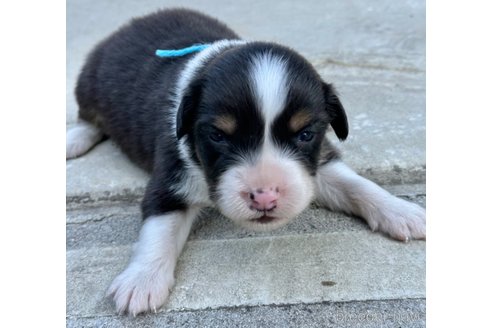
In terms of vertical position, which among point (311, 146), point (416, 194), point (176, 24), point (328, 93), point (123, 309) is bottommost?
point (123, 309)

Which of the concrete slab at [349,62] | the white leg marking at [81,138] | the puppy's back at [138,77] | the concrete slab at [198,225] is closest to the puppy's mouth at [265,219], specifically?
the concrete slab at [198,225]

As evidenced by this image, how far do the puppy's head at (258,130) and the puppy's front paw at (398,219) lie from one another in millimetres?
560

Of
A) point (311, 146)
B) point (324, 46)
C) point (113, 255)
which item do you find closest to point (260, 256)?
point (311, 146)

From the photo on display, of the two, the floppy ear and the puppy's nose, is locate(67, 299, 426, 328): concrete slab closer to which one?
the puppy's nose

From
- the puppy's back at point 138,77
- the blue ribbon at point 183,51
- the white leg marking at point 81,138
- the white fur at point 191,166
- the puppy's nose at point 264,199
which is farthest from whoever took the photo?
the white leg marking at point 81,138

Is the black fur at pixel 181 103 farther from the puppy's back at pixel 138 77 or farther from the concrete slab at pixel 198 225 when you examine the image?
the concrete slab at pixel 198 225

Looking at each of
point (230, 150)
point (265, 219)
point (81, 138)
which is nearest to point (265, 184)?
point (265, 219)

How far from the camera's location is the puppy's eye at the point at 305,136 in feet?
8.23

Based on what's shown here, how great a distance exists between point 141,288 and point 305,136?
44.9 inches

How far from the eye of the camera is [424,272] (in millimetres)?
2516

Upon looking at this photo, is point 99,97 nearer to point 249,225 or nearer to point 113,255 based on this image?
point 113,255

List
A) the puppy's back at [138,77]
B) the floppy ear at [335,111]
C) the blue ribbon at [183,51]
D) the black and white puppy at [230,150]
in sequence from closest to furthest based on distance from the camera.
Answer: the black and white puppy at [230,150] → the floppy ear at [335,111] → the blue ribbon at [183,51] → the puppy's back at [138,77]

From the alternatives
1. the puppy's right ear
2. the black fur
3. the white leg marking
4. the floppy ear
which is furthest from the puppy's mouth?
the white leg marking

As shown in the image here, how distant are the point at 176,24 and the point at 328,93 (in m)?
1.82
